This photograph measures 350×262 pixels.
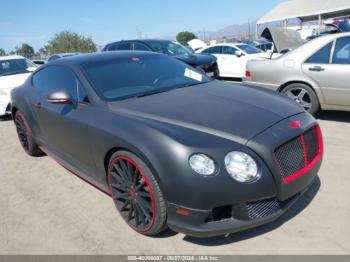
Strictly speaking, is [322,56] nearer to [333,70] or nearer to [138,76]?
[333,70]

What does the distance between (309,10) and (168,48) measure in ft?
79.8

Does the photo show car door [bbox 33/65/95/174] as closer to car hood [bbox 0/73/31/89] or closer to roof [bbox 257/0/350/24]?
car hood [bbox 0/73/31/89]

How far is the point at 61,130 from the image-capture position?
3.71 metres

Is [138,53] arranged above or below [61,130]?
above

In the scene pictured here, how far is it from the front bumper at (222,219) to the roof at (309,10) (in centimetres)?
2675

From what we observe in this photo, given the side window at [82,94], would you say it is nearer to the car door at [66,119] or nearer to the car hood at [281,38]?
the car door at [66,119]

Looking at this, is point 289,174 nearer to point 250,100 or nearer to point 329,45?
point 250,100

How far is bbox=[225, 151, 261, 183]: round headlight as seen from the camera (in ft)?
7.84

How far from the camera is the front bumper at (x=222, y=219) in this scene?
2.43 metres

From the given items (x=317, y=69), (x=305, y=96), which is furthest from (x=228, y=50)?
(x=317, y=69)

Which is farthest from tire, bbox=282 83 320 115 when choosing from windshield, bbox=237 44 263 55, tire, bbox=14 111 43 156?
windshield, bbox=237 44 263 55

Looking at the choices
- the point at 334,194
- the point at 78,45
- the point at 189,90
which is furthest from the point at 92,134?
the point at 78,45

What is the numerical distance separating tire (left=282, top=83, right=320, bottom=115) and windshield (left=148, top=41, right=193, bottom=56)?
451 centimetres

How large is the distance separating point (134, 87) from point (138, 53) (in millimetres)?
841
